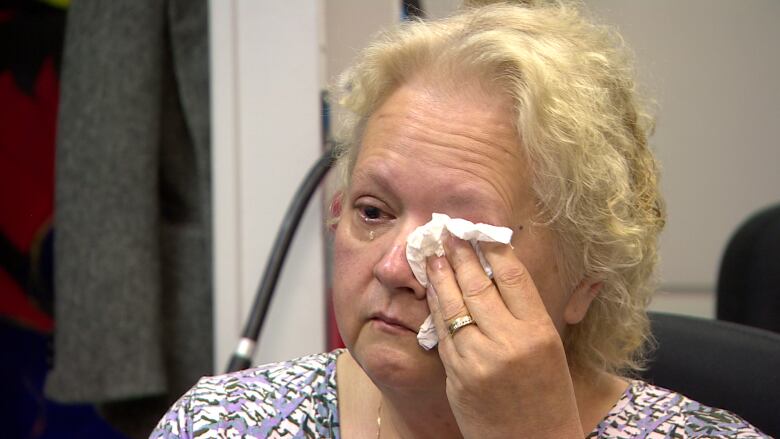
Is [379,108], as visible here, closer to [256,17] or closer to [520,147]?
[520,147]

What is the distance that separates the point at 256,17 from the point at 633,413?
1111 millimetres

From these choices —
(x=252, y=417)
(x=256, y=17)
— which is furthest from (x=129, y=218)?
(x=252, y=417)

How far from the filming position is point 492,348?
85 centimetres

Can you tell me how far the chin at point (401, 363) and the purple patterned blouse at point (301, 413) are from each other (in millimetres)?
239

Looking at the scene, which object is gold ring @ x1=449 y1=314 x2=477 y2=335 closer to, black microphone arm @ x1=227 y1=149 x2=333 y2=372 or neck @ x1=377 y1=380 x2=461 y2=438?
neck @ x1=377 y1=380 x2=461 y2=438

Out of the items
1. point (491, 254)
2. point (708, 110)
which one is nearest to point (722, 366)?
point (491, 254)

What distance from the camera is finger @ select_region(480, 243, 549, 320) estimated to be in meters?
0.87

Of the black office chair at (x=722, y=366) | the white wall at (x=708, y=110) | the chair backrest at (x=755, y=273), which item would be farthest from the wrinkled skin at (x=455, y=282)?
the white wall at (x=708, y=110)

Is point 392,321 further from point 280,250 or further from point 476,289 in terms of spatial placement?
point 280,250

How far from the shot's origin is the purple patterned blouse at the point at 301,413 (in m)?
1.06

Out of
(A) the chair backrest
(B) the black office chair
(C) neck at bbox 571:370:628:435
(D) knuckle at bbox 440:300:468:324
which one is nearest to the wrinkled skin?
(D) knuckle at bbox 440:300:468:324

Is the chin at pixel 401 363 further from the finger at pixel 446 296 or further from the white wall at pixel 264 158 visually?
the white wall at pixel 264 158

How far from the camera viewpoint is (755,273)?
5.39ft

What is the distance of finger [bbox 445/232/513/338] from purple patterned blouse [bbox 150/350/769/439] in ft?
1.09
